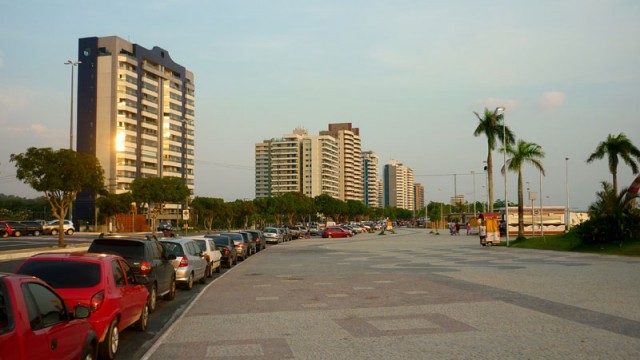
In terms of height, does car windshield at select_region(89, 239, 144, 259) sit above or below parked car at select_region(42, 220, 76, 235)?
above

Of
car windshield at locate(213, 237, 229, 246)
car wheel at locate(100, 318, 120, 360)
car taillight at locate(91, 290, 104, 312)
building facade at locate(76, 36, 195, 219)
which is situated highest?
building facade at locate(76, 36, 195, 219)

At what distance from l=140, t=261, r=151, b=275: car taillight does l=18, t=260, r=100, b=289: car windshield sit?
3.91 metres

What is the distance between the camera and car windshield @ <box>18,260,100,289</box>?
8336 millimetres

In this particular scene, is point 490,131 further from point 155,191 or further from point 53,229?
point 53,229

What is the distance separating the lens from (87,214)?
107812mm

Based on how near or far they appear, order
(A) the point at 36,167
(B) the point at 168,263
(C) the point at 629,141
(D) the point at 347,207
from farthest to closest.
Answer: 1. (D) the point at 347,207
2. (C) the point at 629,141
3. (A) the point at 36,167
4. (B) the point at 168,263

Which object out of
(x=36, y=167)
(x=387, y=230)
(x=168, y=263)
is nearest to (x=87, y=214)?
(x=387, y=230)

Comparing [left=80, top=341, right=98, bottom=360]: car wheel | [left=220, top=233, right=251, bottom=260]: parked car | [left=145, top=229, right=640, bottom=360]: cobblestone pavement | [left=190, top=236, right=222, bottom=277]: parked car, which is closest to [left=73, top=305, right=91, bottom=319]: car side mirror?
[left=80, top=341, right=98, bottom=360]: car wheel

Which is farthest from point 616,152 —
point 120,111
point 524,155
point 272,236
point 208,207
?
point 120,111

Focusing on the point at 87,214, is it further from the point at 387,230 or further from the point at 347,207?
the point at 347,207

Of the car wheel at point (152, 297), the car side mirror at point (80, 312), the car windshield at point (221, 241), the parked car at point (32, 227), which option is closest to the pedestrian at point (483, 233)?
the car windshield at point (221, 241)

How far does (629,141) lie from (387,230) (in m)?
50.8

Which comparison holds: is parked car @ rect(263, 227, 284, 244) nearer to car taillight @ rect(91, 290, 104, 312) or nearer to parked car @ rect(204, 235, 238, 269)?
parked car @ rect(204, 235, 238, 269)

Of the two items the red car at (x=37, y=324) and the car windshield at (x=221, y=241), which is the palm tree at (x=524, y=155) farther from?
the red car at (x=37, y=324)
